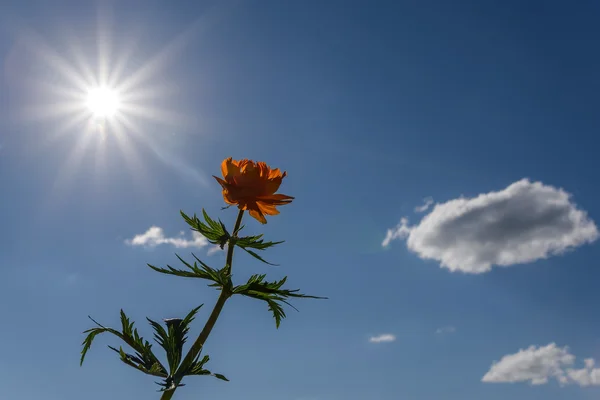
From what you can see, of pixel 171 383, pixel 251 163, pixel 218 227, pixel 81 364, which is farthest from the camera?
pixel 251 163

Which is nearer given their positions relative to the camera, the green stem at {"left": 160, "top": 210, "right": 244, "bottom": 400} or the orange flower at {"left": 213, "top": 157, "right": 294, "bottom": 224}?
the green stem at {"left": 160, "top": 210, "right": 244, "bottom": 400}

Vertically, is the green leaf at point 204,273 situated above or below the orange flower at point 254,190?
below

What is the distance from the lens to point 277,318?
316 cm

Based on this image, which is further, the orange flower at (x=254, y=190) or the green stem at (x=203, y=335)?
the orange flower at (x=254, y=190)

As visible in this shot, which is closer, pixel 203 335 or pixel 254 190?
pixel 203 335

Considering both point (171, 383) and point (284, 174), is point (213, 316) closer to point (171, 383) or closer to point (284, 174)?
point (171, 383)

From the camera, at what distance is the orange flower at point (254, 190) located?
3113mm

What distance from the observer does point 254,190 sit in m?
3.12

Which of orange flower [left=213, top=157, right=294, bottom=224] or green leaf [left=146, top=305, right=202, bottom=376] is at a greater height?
orange flower [left=213, top=157, right=294, bottom=224]

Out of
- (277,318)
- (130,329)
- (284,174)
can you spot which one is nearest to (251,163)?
(284,174)

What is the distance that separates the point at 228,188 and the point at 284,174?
15.4 inches

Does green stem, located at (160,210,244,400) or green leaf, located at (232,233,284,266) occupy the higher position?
green leaf, located at (232,233,284,266)

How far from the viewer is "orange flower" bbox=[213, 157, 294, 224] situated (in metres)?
3.11

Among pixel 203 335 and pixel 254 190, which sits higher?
pixel 254 190
